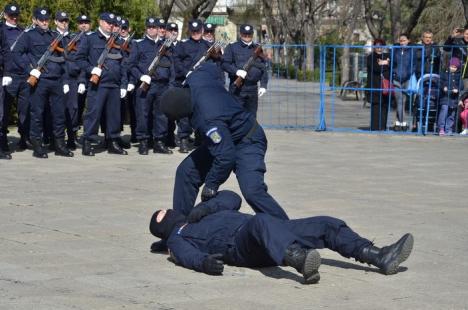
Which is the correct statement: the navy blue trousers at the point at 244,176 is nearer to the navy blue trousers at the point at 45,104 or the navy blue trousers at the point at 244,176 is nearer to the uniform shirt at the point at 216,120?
the uniform shirt at the point at 216,120

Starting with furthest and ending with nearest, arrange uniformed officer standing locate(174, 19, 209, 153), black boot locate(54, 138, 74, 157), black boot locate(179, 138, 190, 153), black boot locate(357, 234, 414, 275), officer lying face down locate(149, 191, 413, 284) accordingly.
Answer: uniformed officer standing locate(174, 19, 209, 153) < black boot locate(179, 138, 190, 153) < black boot locate(54, 138, 74, 157) < black boot locate(357, 234, 414, 275) < officer lying face down locate(149, 191, 413, 284)

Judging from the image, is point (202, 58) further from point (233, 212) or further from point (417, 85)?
point (233, 212)

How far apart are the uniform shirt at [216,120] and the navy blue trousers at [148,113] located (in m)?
7.45

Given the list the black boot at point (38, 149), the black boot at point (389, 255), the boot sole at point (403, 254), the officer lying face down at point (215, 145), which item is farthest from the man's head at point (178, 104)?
the black boot at point (38, 149)

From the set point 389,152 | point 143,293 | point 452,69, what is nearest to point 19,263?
point 143,293

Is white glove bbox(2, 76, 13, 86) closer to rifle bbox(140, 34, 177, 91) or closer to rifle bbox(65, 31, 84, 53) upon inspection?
rifle bbox(65, 31, 84, 53)

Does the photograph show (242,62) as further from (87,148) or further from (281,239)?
(281,239)

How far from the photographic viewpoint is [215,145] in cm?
829

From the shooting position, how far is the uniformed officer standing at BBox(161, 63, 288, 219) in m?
8.32

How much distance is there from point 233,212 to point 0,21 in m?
8.21

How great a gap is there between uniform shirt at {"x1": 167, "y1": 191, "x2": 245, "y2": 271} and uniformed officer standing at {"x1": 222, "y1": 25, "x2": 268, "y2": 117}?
8.70 meters

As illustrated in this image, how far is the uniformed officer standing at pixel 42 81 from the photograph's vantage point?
1527 cm

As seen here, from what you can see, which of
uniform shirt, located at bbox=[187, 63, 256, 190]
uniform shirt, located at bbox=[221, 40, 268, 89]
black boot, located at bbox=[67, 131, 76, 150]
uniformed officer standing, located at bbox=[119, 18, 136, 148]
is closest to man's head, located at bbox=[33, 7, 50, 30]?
uniformed officer standing, located at bbox=[119, 18, 136, 148]

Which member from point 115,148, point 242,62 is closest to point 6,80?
point 115,148
